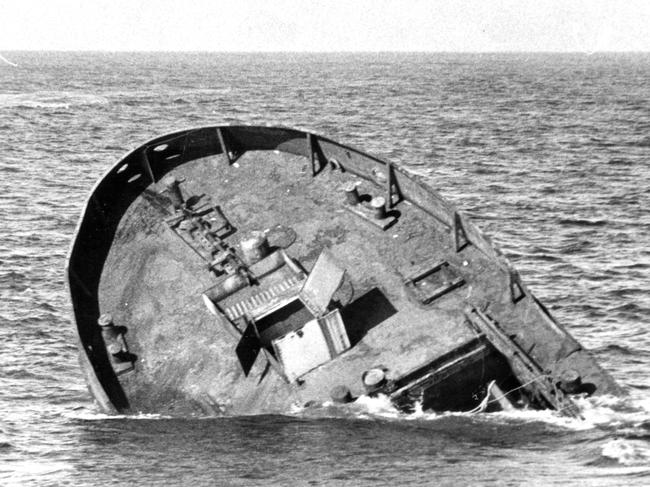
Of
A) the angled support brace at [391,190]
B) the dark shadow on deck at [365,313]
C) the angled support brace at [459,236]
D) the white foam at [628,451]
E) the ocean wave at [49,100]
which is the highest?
the angled support brace at [391,190]

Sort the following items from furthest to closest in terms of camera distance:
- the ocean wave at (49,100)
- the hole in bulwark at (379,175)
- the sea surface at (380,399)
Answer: the ocean wave at (49,100) < the hole in bulwark at (379,175) < the sea surface at (380,399)

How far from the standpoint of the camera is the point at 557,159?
4825cm

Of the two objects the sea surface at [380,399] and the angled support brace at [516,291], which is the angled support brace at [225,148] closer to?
the sea surface at [380,399]

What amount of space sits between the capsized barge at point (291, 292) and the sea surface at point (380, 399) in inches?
28.4

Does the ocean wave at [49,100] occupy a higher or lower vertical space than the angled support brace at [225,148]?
lower

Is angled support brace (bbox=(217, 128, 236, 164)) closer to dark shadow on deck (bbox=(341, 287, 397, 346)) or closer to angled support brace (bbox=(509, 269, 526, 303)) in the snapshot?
dark shadow on deck (bbox=(341, 287, 397, 346))

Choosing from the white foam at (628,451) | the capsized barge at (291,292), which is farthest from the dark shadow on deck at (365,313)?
the white foam at (628,451)

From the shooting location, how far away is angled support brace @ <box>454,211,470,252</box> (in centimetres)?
1836

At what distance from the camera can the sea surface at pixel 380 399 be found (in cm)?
1389

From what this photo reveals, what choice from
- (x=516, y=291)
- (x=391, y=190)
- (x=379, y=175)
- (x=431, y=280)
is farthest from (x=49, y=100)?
(x=516, y=291)

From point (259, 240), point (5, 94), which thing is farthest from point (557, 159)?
point (5, 94)

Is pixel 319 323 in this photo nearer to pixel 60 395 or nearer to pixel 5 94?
pixel 60 395

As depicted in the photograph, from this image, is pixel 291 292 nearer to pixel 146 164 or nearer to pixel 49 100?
pixel 146 164

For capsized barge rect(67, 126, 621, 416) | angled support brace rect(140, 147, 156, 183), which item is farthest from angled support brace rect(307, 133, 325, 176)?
angled support brace rect(140, 147, 156, 183)
